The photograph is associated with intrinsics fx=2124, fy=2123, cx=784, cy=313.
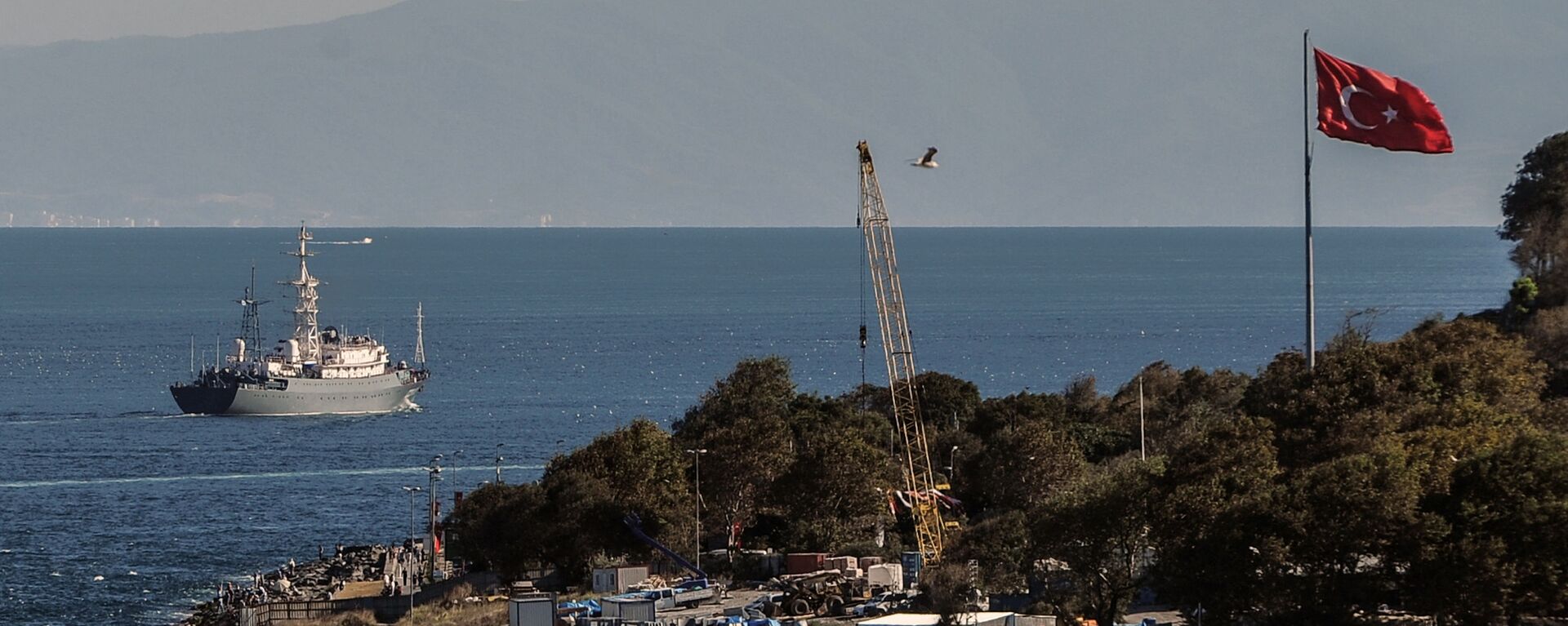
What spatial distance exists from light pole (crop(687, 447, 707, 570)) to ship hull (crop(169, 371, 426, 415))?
6322 centimetres

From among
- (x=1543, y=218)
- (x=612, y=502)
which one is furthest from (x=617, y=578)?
(x=1543, y=218)

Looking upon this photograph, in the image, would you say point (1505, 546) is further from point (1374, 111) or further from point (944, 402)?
point (944, 402)

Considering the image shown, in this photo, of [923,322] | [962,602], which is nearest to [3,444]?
[962,602]

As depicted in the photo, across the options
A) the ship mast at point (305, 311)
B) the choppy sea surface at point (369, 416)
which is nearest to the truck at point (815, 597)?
the choppy sea surface at point (369, 416)

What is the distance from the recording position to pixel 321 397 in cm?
11788

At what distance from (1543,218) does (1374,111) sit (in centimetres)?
3569

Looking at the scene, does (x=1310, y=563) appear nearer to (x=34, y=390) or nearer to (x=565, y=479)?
(x=565, y=479)

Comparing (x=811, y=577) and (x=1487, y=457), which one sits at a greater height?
(x=1487, y=457)

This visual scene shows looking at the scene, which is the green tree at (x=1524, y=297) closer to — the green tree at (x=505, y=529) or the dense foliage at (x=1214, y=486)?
the dense foliage at (x=1214, y=486)

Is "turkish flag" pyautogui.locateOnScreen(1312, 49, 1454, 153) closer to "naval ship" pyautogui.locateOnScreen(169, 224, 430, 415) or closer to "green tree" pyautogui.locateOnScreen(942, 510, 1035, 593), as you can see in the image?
"green tree" pyautogui.locateOnScreen(942, 510, 1035, 593)

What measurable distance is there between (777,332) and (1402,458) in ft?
418

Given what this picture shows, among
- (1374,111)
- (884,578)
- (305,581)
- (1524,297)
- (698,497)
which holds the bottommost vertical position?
(305,581)

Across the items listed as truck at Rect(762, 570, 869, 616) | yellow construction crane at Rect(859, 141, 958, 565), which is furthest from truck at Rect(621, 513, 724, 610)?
yellow construction crane at Rect(859, 141, 958, 565)

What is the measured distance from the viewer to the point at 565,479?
170ft
